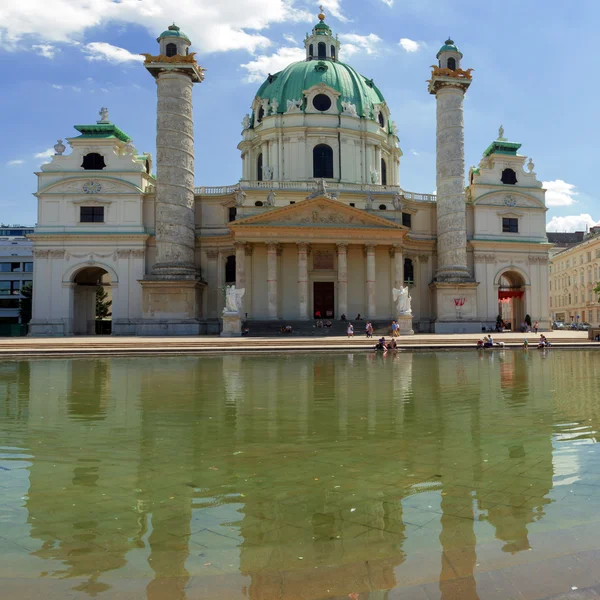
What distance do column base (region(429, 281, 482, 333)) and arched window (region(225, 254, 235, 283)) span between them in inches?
723

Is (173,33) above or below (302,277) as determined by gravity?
above

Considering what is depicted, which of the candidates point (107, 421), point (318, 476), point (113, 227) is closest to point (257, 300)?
point (113, 227)

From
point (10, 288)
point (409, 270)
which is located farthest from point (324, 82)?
point (10, 288)

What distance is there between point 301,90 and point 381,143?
979 centimetres

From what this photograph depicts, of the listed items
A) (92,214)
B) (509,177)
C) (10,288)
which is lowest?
(10,288)

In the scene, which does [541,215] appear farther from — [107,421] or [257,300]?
[107,421]

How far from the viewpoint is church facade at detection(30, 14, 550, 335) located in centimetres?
4656

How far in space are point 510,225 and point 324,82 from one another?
23.4m

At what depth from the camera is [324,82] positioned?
56781 millimetres

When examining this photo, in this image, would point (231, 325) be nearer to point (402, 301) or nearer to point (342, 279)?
point (342, 279)

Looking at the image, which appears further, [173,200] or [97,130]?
[97,130]

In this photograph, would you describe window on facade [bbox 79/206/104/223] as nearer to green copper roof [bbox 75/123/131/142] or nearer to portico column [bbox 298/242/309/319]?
green copper roof [bbox 75/123/131/142]

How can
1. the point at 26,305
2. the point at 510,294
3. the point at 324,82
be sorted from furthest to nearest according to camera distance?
1. the point at 26,305
2. the point at 324,82
3. the point at 510,294

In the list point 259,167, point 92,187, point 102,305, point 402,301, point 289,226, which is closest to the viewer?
point 402,301
